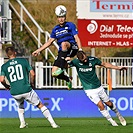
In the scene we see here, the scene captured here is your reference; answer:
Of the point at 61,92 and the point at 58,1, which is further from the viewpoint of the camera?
the point at 58,1

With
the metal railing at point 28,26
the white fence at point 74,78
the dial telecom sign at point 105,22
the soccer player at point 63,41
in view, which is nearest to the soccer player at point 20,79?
the soccer player at point 63,41

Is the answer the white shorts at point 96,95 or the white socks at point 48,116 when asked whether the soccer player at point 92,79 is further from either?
the white socks at point 48,116

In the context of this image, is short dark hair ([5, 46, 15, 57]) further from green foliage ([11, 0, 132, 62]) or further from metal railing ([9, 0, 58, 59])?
green foliage ([11, 0, 132, 62])

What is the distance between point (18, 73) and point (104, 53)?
16.8 meters

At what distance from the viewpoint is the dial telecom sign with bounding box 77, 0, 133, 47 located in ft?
96.8

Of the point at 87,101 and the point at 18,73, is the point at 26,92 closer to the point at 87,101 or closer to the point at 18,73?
the point at 18,73

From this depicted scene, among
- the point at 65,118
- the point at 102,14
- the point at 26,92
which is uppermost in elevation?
the point at 102,14

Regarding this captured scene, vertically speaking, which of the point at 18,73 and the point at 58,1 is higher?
the point at 58,1

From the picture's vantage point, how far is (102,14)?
97.4 ft

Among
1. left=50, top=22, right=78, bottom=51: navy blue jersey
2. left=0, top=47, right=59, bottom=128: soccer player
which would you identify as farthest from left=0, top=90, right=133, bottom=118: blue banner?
left=0, top=47, right=59, bottom=128: soccer player

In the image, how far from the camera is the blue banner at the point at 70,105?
24.7m

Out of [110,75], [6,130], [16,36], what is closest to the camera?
[6,130]

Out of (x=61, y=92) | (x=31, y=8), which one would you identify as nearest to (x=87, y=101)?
(x=61, y=92)

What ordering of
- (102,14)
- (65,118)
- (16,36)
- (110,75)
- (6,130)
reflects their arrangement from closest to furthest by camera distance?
(6,130) → (65,118) → (110,75) → (102,14) → (16,36)
